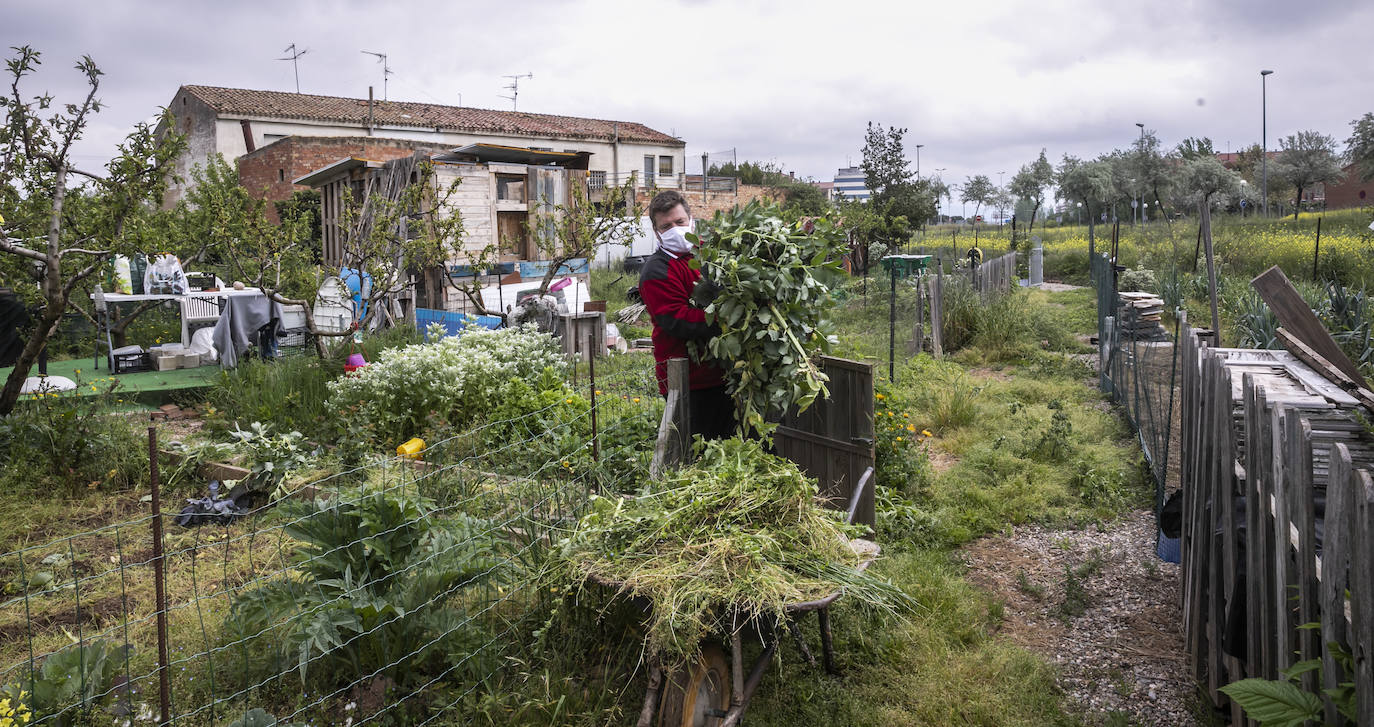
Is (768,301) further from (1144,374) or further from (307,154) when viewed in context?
(307,154)

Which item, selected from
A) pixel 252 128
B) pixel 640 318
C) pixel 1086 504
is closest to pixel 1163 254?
pixel 640 318

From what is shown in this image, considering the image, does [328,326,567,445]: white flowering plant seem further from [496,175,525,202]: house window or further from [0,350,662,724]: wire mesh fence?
[496,175,525,202]: house window

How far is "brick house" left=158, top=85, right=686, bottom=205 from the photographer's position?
25859mm

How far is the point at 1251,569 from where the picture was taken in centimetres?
278

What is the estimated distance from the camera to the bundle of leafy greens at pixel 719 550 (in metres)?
2.67

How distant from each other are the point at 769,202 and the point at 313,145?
2508 centimetres

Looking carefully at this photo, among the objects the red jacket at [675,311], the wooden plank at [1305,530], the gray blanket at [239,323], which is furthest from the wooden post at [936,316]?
the wooden plank at [1305,530]

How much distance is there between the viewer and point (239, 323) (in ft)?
31.0

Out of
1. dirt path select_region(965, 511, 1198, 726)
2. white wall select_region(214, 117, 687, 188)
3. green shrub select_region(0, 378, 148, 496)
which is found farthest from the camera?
white wall select_region(214, 117, 687, 188)

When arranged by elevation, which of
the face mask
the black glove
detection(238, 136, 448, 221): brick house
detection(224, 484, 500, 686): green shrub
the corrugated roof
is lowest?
detection(224, 484, 500, 686): green shrub

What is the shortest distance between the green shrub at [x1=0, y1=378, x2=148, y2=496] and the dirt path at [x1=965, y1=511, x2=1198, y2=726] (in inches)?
225

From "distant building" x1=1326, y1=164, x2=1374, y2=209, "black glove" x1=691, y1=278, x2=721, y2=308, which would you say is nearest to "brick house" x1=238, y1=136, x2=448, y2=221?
"black glove" x1=691, y1=278, x2=721, y2=308

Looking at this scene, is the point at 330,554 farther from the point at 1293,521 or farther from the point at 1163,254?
the point at 1163,254

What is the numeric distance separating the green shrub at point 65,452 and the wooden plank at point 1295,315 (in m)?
7.01
